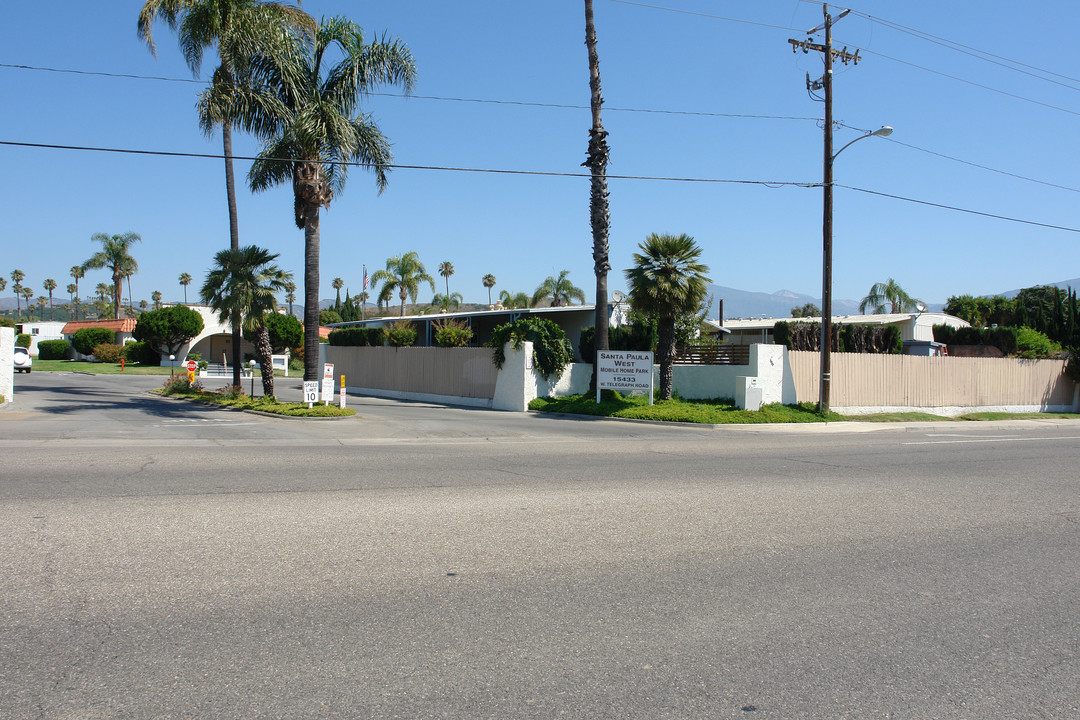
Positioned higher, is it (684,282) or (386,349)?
(684,282)

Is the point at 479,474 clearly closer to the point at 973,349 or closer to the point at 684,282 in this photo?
the point at 684,282

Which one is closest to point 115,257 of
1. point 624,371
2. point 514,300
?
point 514,300

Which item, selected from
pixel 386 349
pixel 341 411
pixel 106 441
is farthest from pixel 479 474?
pixel 386 349

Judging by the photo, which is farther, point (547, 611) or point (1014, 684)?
point (547, 611)

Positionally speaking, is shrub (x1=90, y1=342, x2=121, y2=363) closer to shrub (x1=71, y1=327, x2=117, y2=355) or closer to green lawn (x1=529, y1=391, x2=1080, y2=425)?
shrub (x1=71, y1=327, x2=117, y2=355)

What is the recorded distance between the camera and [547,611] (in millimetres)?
4930

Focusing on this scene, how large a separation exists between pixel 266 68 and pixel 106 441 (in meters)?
13.1

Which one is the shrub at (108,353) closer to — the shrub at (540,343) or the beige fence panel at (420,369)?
the beige fence panel at (420,369)

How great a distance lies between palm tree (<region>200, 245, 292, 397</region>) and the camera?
2278 cm

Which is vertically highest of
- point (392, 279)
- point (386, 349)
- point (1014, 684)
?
point (392, 279)

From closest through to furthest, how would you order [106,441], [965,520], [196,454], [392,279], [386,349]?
1. [965,520]
2. [196,454]
3. [106,441]
4. [386,349]
5. [392,279]

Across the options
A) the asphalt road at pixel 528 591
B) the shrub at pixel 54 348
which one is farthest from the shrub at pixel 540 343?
the shrub at pixel 54 348

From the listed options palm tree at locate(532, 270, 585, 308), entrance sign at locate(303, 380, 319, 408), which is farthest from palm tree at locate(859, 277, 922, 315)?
entrance sign at locate(303, 380, 319, 408)

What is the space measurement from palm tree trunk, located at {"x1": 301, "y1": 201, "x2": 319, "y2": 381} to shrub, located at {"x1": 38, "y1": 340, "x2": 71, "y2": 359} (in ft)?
191
